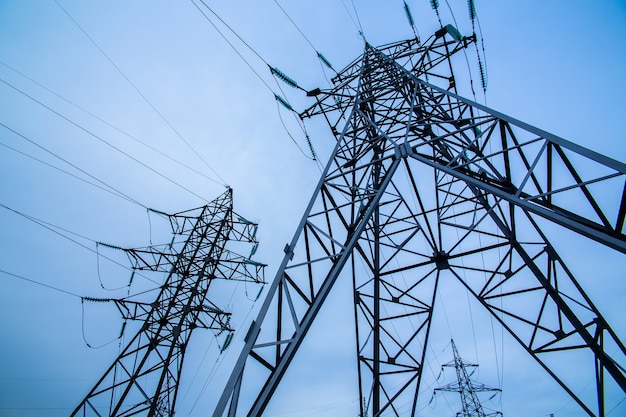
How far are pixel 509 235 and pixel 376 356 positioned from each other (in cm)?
335

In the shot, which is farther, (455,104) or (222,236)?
(222,236)

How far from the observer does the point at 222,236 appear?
1050 centimetres

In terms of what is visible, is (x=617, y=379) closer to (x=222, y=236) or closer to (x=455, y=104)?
(x=455, y=104)

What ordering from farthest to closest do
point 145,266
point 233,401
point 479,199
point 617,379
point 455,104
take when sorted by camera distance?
point 145,266 → point 455,104 → point 479,199 → point 617,379 → point 233,401

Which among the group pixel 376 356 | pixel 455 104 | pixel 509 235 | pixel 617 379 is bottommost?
pixel 617 379

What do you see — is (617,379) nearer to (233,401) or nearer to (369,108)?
(233,401)

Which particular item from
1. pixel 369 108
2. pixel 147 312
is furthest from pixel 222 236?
pixel 369 108

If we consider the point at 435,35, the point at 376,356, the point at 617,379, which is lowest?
the point at 617,379

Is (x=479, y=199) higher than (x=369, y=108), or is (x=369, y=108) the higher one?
(x=369, y=108)

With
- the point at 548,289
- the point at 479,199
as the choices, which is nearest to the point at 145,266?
the point at 479,199

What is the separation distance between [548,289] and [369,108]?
5.41m

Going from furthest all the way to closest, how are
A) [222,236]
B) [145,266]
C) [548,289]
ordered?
[222,236] → [145,266] → [548,289]

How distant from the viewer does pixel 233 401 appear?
87.0 inches

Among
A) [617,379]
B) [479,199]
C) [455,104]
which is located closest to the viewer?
[617,379]
